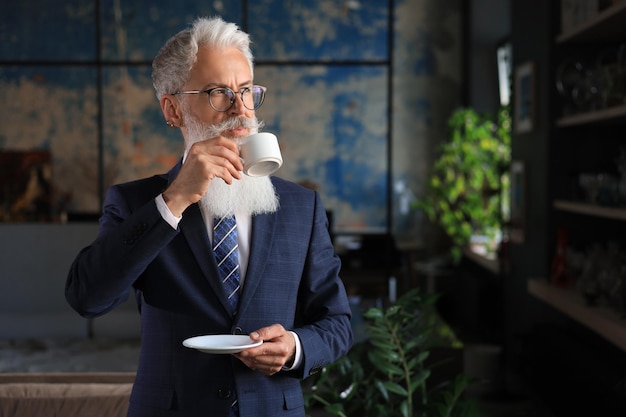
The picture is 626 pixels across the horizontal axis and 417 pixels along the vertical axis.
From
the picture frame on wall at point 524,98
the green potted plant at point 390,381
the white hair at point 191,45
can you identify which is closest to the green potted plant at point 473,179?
the picture frame on wall at point 524,98

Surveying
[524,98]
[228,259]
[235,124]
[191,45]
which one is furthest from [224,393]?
[524,98]

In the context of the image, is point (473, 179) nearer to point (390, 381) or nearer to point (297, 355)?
point (390, 381)

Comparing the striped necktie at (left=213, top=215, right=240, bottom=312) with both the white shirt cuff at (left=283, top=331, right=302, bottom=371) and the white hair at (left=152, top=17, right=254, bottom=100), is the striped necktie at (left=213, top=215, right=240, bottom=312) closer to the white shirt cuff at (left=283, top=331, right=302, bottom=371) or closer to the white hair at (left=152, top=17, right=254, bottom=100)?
the white shirt cuff at (left=283, top=331, right=302, bottom=371)

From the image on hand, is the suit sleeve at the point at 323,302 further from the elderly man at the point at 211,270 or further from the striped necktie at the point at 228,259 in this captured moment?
the striped necktie at the point at 228,259

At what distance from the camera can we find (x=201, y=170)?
4.09 ft

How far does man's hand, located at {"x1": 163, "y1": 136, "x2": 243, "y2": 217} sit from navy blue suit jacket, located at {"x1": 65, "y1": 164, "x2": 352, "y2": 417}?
41 millimetres

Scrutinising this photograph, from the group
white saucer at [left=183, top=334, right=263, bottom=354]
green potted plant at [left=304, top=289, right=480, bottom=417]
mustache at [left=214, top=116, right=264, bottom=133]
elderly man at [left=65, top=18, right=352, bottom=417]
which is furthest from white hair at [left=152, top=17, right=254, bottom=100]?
green potted plant at [left=304, top=289, right=480, bottom=417]

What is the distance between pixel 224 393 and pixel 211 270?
0.67ft

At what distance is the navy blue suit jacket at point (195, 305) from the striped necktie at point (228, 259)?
0.08 feet

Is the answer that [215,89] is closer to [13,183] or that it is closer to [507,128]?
[507,128]

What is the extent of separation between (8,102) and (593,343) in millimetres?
5105

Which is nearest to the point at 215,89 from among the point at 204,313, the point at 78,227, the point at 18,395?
the point at 204,313

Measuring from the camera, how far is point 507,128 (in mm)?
5906

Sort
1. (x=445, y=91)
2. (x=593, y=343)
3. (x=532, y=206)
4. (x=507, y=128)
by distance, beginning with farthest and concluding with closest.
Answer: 1. (x=445, y=91)
2. (x=507, y=128)
3. (x=532, y=206)
4. (x=593, y=343)
